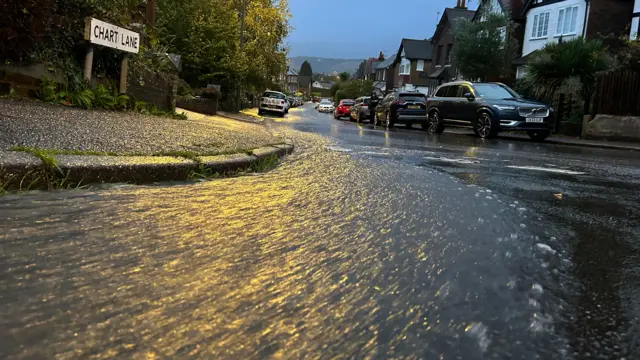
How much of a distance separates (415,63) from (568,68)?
141 feet

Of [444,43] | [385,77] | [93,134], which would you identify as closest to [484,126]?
[93,134]

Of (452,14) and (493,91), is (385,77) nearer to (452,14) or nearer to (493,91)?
(452,14)

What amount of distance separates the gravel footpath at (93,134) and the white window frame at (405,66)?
57.6 meters

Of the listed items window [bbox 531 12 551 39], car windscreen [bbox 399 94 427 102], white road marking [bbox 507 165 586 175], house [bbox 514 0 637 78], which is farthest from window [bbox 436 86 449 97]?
window [bbox 531 12 551 39]

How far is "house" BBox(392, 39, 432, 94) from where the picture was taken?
201ft

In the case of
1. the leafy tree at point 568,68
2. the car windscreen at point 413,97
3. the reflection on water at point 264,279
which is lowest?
the reflection on water at point 264,279

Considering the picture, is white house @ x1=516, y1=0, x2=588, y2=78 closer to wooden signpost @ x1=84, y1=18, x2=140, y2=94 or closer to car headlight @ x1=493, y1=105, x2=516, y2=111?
car headlight @ x1=493, y1=105, x2=516, y2=111

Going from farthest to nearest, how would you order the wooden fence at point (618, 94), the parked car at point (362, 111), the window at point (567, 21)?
the window at point (567, 21)
the parked car at point (362, 111)
the wooden fence at point (618, 94)

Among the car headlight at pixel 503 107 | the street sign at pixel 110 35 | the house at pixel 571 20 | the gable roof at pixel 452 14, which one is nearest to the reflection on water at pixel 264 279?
the street sign at pixel 110 35

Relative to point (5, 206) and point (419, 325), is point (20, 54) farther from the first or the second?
point (419, 325)

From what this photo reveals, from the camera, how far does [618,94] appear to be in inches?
685

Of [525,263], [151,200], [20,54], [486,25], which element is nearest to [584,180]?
[525,263]

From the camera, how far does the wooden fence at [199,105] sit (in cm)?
1648

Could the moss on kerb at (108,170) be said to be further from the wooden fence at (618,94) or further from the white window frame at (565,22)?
the white window frame at (565,22)
